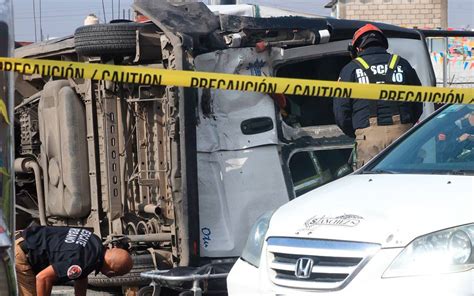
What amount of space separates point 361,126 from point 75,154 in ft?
7.20

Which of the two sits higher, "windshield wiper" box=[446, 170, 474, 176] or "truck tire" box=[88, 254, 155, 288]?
"windshield wiper" box=[446, 170, 474, 176]

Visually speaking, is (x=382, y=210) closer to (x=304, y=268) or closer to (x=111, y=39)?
(x=304, y=268)

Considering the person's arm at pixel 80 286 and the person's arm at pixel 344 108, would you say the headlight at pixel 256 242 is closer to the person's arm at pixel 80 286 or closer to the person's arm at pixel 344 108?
the person's arm at pixel 80 286

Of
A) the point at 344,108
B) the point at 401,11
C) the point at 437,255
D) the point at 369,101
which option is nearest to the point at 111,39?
the point at 344,108

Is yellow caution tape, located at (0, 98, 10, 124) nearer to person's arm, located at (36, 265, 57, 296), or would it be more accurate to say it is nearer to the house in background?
person's arm, located at (36, 265, 57, 296)

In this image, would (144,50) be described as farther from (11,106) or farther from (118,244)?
(11,106)

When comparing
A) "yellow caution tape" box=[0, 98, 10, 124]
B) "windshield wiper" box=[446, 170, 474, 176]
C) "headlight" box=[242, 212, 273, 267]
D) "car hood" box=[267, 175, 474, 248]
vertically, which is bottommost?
"headlight" box=[242, 212, 273, 267]

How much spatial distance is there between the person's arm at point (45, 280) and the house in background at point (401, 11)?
18.5m

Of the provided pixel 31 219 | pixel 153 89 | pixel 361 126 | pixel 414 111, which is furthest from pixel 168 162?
pixel 31 219

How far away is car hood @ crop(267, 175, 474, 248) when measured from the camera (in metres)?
4.05

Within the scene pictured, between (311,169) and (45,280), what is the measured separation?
6.79ft

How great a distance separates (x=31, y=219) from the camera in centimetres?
830

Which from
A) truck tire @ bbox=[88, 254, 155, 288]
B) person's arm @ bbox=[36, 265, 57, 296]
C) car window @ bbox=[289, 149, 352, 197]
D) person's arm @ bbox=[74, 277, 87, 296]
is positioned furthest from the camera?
car window @ bbox=[289, 149, 352, 197]

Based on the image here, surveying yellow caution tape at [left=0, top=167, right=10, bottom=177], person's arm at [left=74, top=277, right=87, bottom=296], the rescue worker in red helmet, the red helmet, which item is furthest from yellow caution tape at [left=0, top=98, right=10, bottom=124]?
the red helmet
